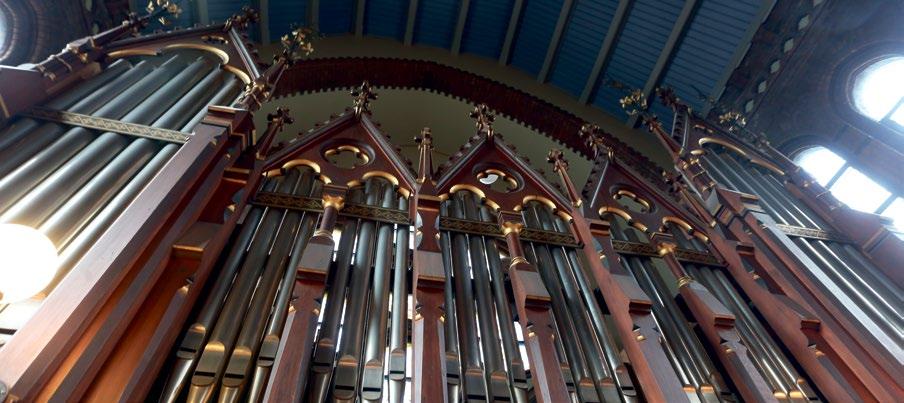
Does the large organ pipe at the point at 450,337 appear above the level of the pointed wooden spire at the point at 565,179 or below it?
below

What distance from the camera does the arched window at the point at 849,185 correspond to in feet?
25.4

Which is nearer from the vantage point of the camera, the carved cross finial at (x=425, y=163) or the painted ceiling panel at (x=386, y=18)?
the carved cross finial at (x=425, y=163)

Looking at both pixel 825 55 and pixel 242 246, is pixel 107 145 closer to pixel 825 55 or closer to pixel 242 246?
pixel 242 246

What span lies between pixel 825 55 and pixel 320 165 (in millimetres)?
8077

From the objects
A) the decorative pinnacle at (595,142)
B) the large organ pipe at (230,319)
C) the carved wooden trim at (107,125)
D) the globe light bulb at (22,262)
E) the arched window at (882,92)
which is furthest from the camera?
the arched window at (882,92)

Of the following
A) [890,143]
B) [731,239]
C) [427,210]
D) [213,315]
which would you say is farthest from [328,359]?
[890,143]

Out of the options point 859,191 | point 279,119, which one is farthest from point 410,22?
point 859,191

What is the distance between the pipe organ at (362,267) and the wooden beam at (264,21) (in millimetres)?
3598

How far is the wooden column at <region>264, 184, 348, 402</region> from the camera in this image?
256cm

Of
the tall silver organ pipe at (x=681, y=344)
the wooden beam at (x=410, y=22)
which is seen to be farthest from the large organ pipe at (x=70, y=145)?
the wooden beam at (x=410, y=22)

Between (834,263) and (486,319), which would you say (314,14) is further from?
(834,263)

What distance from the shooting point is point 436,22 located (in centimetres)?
1126

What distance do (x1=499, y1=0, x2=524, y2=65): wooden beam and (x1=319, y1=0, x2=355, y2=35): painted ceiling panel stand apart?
296cm

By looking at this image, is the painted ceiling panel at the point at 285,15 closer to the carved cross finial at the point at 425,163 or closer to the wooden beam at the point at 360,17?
the wooden beam at the point at 360,17
